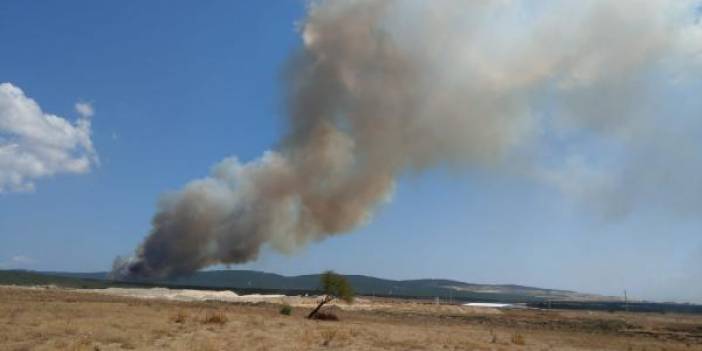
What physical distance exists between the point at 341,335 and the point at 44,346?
17940mm

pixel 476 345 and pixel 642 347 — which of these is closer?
pixel 476 345

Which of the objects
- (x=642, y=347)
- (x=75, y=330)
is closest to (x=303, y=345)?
(x=75, y=330)

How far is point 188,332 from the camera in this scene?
35.6 metres

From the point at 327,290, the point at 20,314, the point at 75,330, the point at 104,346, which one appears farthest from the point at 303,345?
the point at 327,290

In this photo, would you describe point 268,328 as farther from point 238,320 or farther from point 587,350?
point 587,350

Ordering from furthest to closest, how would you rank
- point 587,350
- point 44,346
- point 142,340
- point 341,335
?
point 587,350
point 341,335
point 142,340
point 44,346

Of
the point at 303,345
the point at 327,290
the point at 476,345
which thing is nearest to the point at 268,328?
the point at 303,345

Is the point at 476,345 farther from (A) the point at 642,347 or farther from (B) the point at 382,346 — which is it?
(A) the point at 642,347

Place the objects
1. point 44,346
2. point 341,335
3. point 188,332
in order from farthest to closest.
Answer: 1. point 341,335
2. point 188,332
3. point 44,346

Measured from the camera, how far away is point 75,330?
107 feet

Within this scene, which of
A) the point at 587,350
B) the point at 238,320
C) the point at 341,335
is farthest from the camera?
the point at 238,320

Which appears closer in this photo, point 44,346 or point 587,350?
point 44,346

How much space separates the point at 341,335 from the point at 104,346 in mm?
15286

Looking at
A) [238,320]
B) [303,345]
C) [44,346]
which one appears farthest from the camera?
[238,320]
